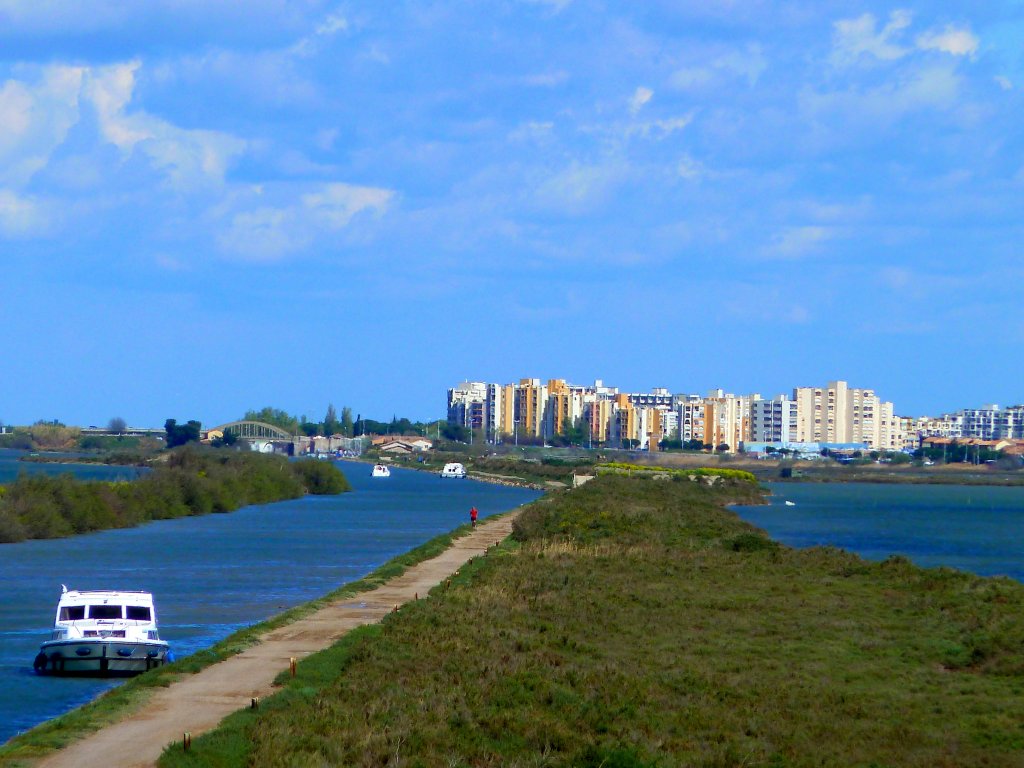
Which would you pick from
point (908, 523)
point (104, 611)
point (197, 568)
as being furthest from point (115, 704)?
point (908, 523)

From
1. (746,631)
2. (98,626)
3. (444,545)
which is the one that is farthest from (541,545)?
(98,626)

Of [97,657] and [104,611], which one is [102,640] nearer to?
[97,657]

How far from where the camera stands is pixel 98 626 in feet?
84.8

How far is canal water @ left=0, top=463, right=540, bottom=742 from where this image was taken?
1037 inches

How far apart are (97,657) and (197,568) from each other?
969 inches

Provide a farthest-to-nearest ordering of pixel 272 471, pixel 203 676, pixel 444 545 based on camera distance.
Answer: pixel 272 471 → pixel 444 545 → pixel 203 676

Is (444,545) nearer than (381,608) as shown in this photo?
No

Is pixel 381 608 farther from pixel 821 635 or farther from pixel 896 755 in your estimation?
pixel 896 755

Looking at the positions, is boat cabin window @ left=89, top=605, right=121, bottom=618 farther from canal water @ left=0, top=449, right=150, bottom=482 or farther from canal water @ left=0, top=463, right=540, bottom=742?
canal water @ left=0, top=449, right=150, bottom=482

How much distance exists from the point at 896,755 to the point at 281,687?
9.08m

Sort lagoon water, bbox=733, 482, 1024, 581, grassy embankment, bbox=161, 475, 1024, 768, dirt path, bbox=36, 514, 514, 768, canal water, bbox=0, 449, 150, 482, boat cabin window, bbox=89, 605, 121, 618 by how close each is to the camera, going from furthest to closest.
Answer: canal water, bbox=0, 449, 150, 482
lagoon water, bbox=733, 482, 1024, 581
boat cabin window, bbox=89, 605, 121, 618
grassy embankment, bbox=161, 475, 1024, 768
dirt path, bbox=36, 514, 514, 768

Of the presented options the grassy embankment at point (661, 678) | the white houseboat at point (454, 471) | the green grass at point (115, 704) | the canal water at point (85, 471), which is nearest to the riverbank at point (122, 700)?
the green grass at point (115, 704)

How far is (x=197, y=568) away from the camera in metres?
49.4

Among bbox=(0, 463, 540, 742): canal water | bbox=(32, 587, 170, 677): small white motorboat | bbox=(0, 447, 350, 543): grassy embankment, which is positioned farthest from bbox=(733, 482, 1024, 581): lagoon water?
bbox=(0, 447, 350, 543): grassy embankment
